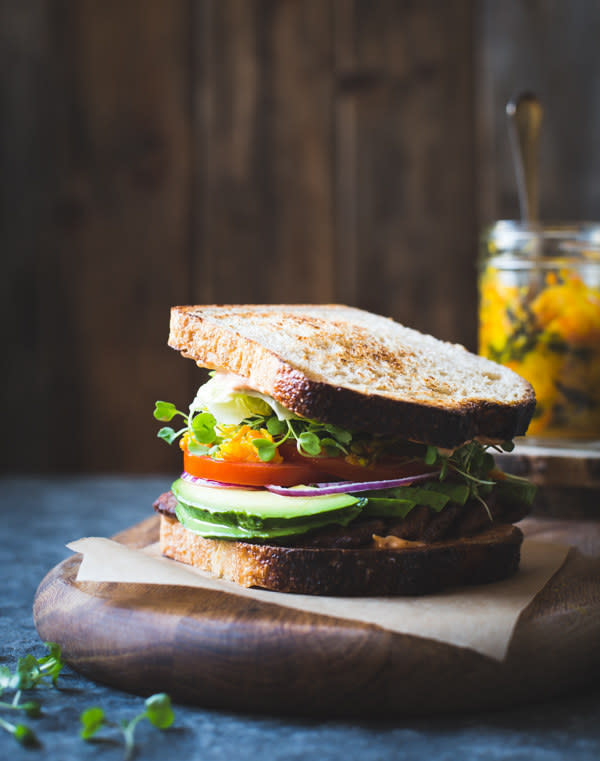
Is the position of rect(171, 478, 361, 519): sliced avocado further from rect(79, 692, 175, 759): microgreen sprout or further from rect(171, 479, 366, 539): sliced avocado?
rect(79, 692, 175, 759): microgreen sprout

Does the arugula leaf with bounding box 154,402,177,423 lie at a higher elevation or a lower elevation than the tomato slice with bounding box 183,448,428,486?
higher

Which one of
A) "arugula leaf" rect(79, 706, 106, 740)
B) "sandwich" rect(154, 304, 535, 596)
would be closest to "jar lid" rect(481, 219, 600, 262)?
"sandwich" rect(154, 304, 535, 596)

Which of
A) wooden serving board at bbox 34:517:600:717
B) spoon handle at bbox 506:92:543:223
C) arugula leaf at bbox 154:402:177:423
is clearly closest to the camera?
wooden serving board at bbox 34:517:600:717

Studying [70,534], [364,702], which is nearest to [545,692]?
[364,702]

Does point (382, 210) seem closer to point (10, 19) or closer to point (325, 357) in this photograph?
point (10, 19)

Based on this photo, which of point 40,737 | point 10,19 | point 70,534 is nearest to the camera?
point 40,737

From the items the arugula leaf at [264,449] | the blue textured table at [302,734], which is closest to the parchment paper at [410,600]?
the blue textured table at [302,734]
